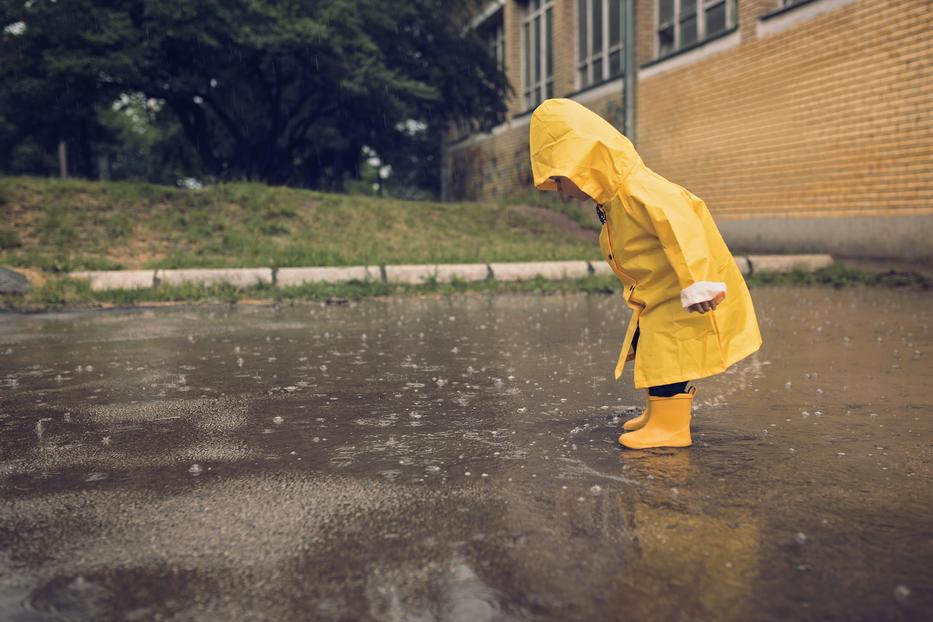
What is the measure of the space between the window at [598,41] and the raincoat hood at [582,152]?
18.7 meters

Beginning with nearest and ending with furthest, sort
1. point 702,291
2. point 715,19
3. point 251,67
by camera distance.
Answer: point 702,291 < point 715,19 < point 251,67

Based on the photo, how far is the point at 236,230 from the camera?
14.0 m

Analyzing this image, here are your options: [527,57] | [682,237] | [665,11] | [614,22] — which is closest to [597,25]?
[614,22]

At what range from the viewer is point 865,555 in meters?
2.33

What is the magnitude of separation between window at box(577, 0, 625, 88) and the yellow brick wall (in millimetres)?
2165

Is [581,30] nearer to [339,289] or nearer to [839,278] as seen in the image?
[839,278]

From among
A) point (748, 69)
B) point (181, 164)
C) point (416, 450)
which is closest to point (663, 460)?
point (416, 450)

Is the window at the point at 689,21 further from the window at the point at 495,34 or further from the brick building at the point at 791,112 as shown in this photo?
the window at the point at 495,34

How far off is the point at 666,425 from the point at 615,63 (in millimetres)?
20343

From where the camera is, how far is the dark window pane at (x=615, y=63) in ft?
71.9

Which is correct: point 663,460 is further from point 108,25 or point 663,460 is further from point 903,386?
point 108,25

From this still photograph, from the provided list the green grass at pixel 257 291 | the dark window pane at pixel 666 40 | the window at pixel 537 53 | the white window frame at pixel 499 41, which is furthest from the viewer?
the white window frame at pixel 499 41

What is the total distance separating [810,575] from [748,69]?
15.7 metres

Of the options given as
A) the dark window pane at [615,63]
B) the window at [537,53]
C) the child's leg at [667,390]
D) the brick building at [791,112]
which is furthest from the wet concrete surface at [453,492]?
the window at [537,53]
